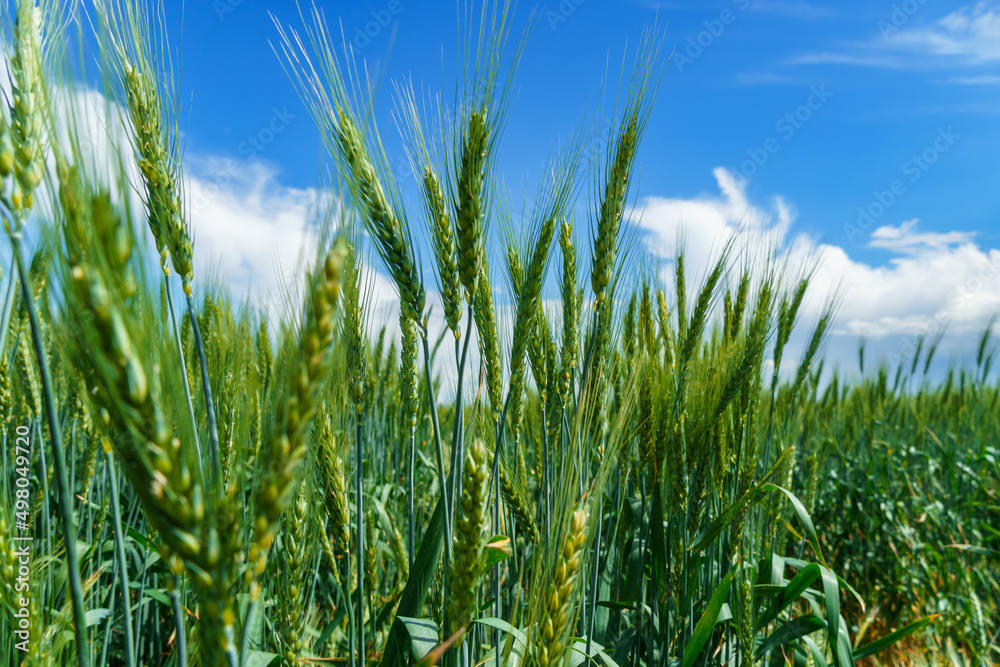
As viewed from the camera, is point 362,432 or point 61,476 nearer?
point 61,476

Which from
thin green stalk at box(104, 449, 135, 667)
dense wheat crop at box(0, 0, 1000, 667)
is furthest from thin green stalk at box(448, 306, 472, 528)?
thin green stalk at box(104, 449, 135, 667)

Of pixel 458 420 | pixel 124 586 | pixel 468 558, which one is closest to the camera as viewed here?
pixel 468 558

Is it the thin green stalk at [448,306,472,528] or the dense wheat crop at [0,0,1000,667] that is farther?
the thin green stalk at [448,306,472,528]

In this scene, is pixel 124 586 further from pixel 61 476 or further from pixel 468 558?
pixel 468 558

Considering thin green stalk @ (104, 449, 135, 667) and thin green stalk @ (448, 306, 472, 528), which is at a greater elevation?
thin green stalk @ (448, 306, 472, 528)

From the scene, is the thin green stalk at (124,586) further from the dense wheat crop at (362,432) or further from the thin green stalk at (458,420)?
the thin green stalk at (458,420)

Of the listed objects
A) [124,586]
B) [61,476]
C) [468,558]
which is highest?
[61,476]

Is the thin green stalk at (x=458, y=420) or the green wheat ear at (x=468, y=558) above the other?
the thin green stalk at (x=458, y=420)

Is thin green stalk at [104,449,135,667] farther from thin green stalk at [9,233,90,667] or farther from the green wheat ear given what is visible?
the green wheat ear

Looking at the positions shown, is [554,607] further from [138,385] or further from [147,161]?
[147,161]

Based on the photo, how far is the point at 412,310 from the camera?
59.1 inches

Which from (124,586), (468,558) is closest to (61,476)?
(124,586)

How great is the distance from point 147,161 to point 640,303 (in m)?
2.09

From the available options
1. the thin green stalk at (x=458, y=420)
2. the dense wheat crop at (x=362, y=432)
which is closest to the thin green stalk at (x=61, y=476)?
the dense wheat crop at (x=362, y=432)
